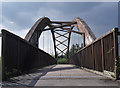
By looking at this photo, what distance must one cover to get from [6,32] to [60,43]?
44.2 metres

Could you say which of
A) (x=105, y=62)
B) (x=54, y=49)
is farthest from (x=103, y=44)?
(x=54, y=49)

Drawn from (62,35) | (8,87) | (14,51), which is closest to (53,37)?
(62,35)

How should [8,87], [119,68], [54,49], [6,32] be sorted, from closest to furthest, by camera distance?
[8,87]
[119,68]
[6,32]
[54,49]

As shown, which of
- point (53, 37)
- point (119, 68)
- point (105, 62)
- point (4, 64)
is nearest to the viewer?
point (119, 68)

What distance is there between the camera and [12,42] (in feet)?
21.4

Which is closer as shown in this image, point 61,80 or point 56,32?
point 61,80

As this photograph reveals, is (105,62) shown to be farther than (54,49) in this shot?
No

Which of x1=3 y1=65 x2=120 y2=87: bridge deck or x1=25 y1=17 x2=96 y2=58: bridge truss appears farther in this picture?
x1=25 y1=17 x2=96 y2=58: bridge truss

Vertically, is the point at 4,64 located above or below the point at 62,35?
below

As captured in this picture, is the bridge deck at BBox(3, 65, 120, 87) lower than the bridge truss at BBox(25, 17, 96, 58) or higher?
lower

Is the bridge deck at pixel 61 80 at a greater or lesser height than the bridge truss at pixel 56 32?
lesser

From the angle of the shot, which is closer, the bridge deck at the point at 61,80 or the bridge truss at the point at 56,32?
the bridge deck at the point at 61,80

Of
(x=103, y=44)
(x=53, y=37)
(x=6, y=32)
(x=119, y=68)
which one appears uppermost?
(x=53, y=37)

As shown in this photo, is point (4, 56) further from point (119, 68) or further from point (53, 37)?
point (53, 37)
